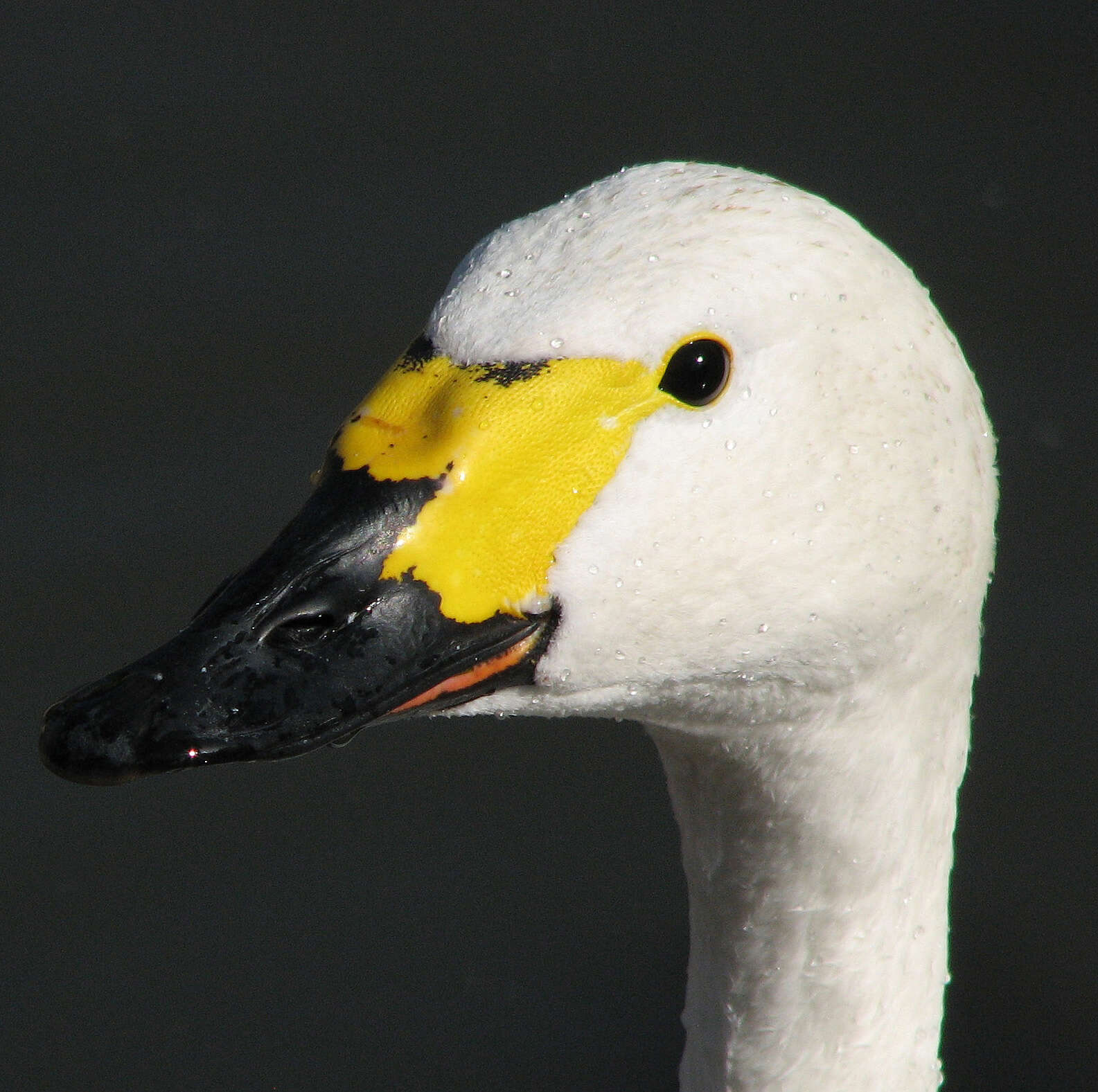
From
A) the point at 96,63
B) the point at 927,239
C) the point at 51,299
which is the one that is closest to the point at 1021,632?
the point at 927,239

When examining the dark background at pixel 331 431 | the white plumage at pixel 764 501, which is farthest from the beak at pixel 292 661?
the dark background at pixel 331 431

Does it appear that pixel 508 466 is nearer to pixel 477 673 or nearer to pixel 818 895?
pixel 477 673

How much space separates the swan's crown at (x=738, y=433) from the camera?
3.16 m

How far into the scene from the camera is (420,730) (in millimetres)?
7281

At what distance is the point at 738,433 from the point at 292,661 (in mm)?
874

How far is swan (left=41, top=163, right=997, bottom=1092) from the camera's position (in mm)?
3043

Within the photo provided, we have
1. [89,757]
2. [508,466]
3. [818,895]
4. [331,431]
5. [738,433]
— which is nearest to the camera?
[89,757]

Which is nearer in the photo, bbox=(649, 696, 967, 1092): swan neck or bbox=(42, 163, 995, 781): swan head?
bbox=(42, 163, 995, 781): swan head

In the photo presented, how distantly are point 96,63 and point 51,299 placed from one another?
52.2 inches

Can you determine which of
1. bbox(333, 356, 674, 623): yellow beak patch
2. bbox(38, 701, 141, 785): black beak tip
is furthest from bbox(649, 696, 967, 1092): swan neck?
bbox(38, 701, 141, 785): black beak tip

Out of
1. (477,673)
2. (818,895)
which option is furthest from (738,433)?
(818,895)

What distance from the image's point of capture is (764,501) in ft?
10.7

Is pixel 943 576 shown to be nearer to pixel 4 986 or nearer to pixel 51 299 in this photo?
pixel 4 986

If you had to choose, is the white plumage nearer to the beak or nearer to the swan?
the swan
